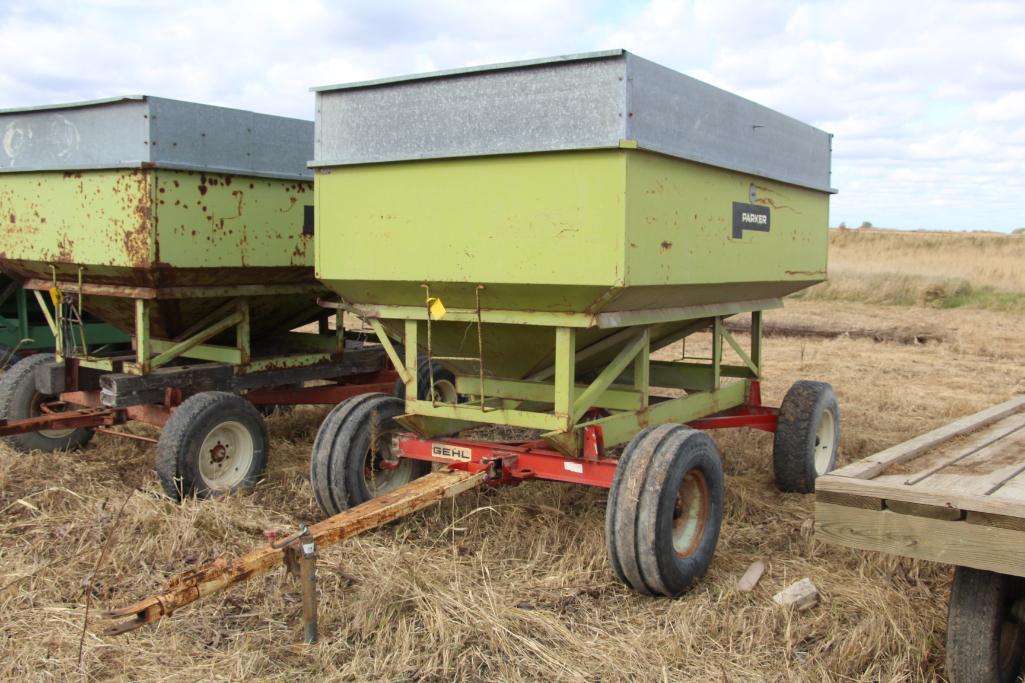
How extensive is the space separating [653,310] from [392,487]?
1.91m

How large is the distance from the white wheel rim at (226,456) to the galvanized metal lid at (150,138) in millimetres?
1733

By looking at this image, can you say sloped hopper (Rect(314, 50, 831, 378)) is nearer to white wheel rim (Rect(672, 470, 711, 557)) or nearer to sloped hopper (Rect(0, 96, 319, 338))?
white wheel rim (Rect(672, 470, 711, 557))

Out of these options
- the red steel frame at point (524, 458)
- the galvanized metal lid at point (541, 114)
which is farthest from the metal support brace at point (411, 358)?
the galvanized metal lid at point (541, 114)

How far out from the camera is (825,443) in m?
6.57

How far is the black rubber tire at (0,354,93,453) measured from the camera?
6629 mm

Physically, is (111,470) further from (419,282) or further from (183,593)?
(183,593)

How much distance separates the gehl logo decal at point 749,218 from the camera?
5.31 metres

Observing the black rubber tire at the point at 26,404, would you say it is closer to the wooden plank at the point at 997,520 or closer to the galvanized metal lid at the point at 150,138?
the galvanized metal lid at the point at 150,138

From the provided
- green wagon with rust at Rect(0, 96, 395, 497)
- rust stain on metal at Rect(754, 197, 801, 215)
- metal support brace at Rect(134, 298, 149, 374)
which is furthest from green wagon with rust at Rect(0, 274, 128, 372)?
rust stain on metal at Rect(754, 197, 801, 215)

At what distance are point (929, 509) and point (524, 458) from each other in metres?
2.26

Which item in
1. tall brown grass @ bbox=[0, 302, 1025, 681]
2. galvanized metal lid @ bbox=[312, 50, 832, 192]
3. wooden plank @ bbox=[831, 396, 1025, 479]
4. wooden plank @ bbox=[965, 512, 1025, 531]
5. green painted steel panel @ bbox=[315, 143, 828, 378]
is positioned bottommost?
tall brown grass @ bbox=[0, 302, 1025, 681]

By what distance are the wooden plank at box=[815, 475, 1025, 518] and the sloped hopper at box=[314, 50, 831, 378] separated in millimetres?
1496

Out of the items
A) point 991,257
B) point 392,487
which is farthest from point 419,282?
point 991,257

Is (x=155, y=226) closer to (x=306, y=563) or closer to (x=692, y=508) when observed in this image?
(x=306, y=563)
